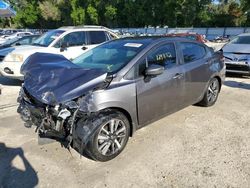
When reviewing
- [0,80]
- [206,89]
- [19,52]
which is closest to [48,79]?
[206,89]

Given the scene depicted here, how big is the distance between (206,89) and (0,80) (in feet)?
22.9

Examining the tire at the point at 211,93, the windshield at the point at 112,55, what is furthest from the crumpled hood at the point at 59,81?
the tire at the point at 211,93

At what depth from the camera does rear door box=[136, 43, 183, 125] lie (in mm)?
4176

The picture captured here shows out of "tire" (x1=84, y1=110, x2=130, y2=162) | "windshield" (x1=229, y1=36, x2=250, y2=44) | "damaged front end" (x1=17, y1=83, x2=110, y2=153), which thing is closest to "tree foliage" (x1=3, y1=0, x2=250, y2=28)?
"windshield" (x1=229, y1=36, x2=250, y2=44)

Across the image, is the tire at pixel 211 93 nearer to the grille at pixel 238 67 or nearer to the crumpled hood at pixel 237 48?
the grille at pixel 238 67

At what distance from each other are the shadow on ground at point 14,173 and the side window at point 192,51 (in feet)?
10.3

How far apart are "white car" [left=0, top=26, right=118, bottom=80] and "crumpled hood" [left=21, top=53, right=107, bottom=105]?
13.0 ft

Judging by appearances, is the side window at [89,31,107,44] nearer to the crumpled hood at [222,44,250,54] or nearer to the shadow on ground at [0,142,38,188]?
the crumpled hood at [222,44,250,54]

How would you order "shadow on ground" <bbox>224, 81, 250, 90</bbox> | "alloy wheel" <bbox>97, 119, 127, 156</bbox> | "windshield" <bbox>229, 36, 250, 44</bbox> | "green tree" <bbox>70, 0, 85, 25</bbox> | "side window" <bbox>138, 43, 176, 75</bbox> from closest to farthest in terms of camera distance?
Answer: "alloy wheel" <bbox>97, 119, 127, 156</bbox> → "side window" <bbox>138, 43, 176, 75</bbox> → "shadow on ground" <bbox>224, 81, 250, 90</bbox> → "windshield" <bbox>229, 36, 250, 44</bbox> → "green tree" <bbox>70, 0, 85, 25</bbox>

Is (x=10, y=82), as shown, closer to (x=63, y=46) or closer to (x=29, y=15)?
(x=63, y=46)

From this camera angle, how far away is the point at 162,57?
15.2 feet

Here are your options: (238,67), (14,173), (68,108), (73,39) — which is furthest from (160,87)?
(238,67)

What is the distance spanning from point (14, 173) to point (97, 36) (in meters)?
6.73

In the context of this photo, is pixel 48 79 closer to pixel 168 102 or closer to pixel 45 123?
pixel 45 123
